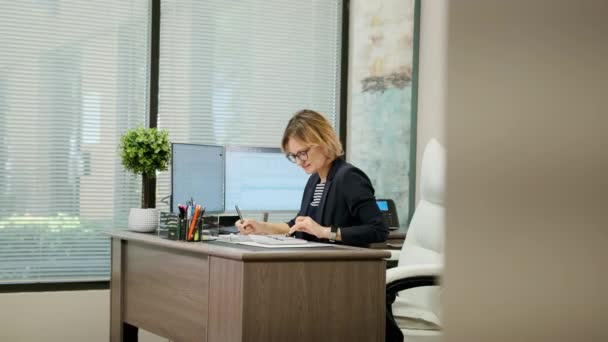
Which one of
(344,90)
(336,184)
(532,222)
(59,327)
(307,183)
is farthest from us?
(344,90)

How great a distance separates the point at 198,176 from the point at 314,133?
0.58 m

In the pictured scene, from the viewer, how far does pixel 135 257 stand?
10.1 ft

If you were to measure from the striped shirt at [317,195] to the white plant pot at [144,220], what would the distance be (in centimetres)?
71

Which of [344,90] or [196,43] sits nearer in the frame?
[196,43]

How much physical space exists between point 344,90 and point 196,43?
1.01 m

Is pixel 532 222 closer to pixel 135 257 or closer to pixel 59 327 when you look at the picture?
pixel 135 257

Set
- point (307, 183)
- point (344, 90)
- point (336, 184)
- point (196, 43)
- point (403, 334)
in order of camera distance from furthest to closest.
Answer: point (344, 90) < point (196, 43) < point (307, 183) < point (336, 184) < point (403, 334)

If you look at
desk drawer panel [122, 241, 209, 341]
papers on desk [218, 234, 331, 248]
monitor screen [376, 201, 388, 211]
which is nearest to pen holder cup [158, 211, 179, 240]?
desk drawer panel [122, 241, 209, 341]

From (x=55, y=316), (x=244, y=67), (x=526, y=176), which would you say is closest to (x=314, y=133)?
(x=244, y=67)

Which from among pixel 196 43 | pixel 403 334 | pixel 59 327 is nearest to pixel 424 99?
pixel 196 43

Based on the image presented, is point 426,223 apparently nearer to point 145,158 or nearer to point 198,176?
point 198,176

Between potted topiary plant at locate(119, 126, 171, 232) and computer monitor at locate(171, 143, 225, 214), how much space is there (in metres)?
0.17

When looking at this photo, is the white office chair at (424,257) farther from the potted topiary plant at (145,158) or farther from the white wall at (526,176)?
the white wall at (526,176)

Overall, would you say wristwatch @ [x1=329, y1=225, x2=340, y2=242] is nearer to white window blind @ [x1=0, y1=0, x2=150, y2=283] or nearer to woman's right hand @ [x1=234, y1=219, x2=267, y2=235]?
woman's right hand @ [x1=234, y1=219, x2=267, y2=235]
